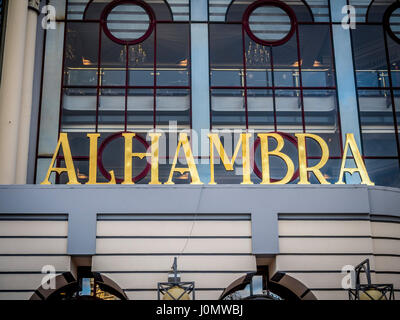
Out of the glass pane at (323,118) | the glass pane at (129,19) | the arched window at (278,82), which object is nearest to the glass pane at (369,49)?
the arched window at (278,82)

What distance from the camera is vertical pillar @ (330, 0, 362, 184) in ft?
49.3

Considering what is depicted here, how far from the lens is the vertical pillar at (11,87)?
1347cm

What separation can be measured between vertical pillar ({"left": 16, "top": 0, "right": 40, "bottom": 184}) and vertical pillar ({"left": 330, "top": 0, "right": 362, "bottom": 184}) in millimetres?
7551

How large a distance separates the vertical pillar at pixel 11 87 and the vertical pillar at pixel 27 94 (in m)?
0.19

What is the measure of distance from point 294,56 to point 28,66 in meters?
18.1

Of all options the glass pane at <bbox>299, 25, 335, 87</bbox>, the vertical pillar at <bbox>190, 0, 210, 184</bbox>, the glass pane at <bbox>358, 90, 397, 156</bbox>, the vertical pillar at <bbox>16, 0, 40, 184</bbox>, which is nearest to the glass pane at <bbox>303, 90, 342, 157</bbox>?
the glass pane at <bbox>358, 90, 397, 156</bbox>

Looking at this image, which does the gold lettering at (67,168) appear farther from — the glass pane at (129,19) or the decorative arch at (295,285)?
the glass pane at (129,19)

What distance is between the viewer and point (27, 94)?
14391mm

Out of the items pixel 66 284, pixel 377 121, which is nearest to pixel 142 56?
pixel 377 121

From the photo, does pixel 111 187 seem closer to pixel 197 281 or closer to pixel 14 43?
pixel 197 281

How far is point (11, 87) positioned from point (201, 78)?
4.54 m

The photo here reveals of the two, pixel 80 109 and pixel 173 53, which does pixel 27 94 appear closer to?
pixel 80 109

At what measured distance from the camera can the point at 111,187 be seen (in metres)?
11.1
